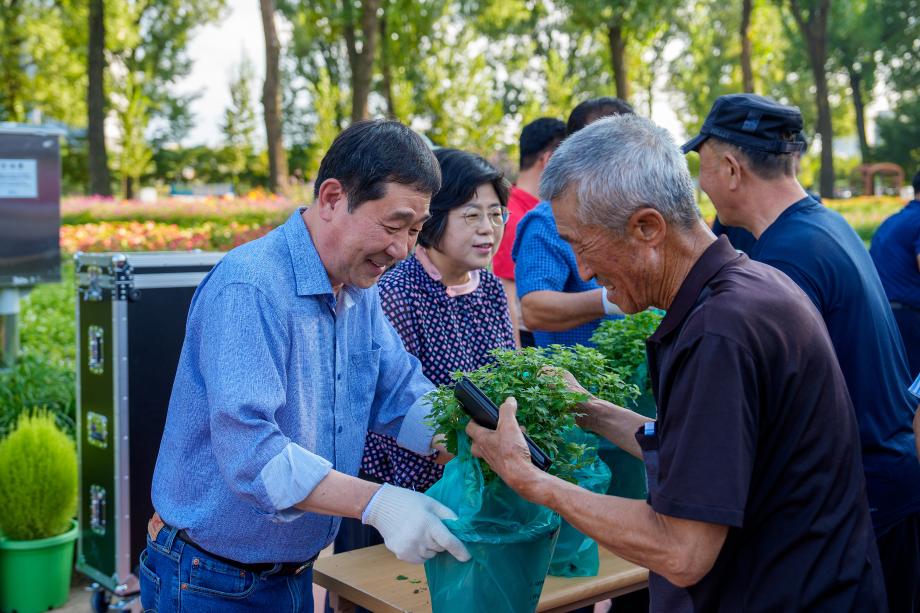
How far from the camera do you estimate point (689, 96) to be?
40.6 meters

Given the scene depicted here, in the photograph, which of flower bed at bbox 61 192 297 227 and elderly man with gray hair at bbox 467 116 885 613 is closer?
elderly man with gray hair at bbox 467 116 885 613

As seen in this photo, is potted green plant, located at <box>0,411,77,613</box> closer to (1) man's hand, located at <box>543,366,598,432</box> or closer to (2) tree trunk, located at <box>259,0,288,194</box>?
(1) man's hand, located at <box>543,366,598,432</box>

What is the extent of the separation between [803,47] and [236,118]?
24.1 m

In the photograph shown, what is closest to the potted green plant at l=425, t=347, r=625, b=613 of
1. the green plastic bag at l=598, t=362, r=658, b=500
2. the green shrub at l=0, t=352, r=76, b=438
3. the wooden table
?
the wooden table

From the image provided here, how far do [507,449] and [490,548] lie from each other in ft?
0.86

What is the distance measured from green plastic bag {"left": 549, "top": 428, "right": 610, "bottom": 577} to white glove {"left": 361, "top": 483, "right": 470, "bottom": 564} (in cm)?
53

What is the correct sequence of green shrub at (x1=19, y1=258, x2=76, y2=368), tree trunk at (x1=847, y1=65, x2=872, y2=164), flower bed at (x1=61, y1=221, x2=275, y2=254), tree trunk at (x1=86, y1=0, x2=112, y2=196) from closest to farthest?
green shrub at (x1=19, y1=258, x2=76, y2=368)
flower bed at (x1=61, y1=221, x2=275, y2=254)
tree trunk at (x1=86, y1=0, x2=112, y2=196)
tree trunk at (x1=847, y1=65, x2=872, y2=164)

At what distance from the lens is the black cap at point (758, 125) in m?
2.79

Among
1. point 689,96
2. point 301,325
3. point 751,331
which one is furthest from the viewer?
point 689,96

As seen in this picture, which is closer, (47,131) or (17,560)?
(17,560)

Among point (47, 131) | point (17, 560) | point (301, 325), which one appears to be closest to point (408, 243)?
point (301, 325)

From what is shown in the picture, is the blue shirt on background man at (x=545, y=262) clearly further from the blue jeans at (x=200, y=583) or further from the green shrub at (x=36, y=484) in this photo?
the green shrub at (x=36, y=484)

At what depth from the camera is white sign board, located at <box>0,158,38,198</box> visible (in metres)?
6.10

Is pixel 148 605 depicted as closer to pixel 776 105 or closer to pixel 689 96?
pixel 776 105
